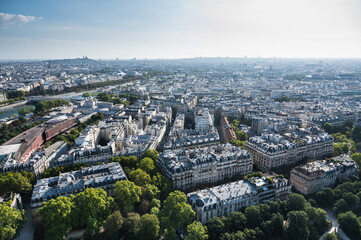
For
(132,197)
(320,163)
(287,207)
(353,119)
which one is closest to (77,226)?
(132,197)

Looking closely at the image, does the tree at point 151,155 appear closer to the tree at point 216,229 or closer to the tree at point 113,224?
the tree at point 113,224

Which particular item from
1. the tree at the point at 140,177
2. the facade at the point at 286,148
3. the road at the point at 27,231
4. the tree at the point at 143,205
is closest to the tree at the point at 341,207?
the facade at the point at 286,148

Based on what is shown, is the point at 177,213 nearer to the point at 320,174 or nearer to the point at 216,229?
the point at 216,229

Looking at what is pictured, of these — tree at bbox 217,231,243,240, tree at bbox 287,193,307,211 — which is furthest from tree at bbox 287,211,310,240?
tree at bbox 217,231,243,240

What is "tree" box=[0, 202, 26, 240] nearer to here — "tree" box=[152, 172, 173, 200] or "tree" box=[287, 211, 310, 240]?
"tree" box=[152, 172, 173, 200]

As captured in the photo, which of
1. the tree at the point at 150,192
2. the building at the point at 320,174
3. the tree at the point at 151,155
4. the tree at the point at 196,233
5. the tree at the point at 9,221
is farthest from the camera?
the tree at the point at 151,155

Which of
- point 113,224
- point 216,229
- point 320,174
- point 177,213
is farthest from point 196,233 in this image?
point 320,174

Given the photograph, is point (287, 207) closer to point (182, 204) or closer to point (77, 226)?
point (182, 204)
